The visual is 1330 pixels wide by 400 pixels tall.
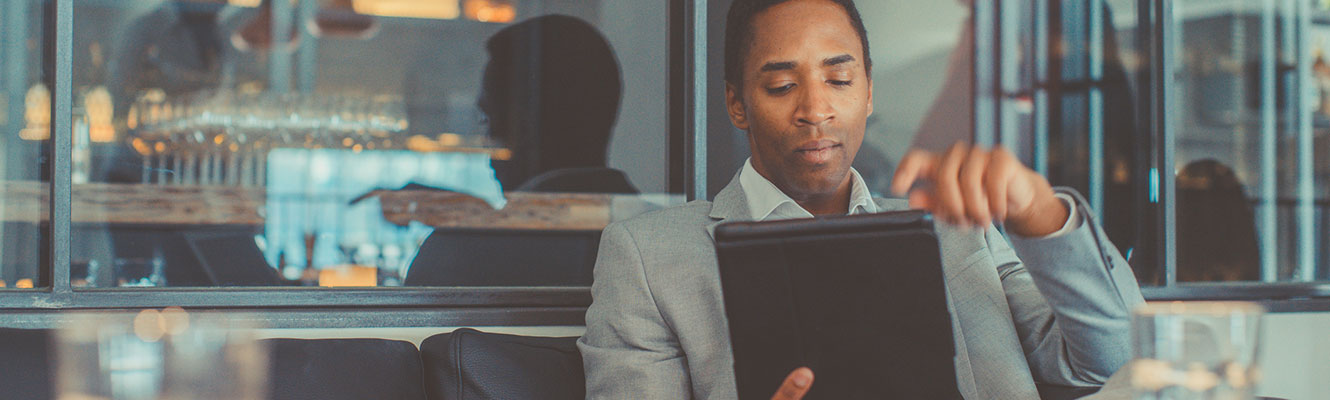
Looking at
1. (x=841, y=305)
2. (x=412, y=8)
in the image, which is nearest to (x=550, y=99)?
(x=412, y=8)

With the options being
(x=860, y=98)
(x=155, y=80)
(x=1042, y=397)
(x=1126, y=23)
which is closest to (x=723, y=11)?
(x=860, y=98)

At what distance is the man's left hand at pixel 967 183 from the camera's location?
724mm

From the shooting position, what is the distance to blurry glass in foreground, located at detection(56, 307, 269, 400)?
473mm

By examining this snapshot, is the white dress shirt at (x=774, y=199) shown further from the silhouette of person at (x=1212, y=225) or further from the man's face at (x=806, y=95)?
the silhouette of person at (x=1212, y=225)

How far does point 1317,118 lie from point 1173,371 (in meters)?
2.96

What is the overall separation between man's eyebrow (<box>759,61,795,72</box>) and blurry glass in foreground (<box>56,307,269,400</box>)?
946 mm

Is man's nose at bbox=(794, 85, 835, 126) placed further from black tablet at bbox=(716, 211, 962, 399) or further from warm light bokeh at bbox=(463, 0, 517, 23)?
warm light bokeh at bbox=(463, 0, 517, 23)

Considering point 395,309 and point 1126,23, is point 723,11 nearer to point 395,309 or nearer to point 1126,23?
point 395,309

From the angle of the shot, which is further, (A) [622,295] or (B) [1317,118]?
(B) [1317,118]

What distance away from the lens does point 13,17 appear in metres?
4.45

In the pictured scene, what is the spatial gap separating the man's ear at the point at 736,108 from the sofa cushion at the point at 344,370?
525 millimetres

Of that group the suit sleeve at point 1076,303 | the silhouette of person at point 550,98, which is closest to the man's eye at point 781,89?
the suit sleeve at point 1076,303

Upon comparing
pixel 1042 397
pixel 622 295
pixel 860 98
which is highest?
pixel 860 98

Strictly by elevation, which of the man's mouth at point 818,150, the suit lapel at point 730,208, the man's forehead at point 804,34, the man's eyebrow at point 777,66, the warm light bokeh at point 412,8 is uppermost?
the warm light bokeh at point 412,8
